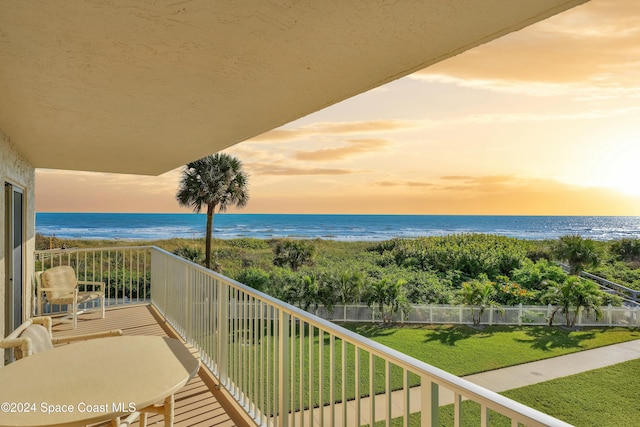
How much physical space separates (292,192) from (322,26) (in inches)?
1529

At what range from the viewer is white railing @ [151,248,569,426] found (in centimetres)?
113

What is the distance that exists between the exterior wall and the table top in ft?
7.03

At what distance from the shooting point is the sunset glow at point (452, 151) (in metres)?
24.8

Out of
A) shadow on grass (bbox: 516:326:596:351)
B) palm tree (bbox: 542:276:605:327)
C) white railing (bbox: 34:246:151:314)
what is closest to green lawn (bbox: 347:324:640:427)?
shadow on grass (bbox: 516:326:596:351)

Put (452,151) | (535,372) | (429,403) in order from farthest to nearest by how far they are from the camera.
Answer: (452,151)
(535,372)
(429,403)

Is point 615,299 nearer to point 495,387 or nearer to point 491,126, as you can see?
point 495,387

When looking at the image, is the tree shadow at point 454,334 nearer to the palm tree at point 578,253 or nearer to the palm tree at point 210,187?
the palm tree at point 578,253

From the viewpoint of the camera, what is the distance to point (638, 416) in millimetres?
7816

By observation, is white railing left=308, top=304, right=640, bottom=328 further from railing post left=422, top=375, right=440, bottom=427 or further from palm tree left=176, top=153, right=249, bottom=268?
railing post left=422, top=375, right=440, bottom=427

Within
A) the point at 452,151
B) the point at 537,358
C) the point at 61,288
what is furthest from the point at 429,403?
the point at 452,151

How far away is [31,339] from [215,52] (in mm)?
1843

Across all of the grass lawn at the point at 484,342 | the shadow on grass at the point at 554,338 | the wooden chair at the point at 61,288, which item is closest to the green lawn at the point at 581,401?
the grass lawn at the point at 484,342

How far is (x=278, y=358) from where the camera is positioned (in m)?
2.45

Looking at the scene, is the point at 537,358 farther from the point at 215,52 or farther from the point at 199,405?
the point at 215,52
